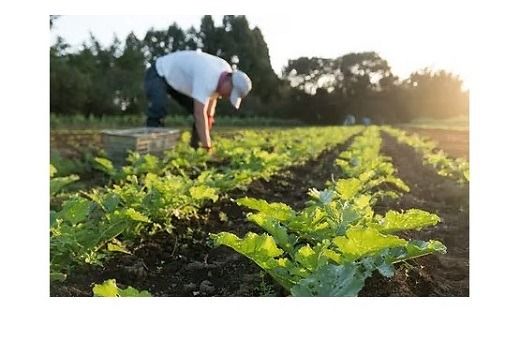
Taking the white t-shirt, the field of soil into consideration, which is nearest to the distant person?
the white t-shirt

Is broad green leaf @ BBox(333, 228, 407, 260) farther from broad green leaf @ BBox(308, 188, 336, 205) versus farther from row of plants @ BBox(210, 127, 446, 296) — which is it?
broad green leaf @ BBox(308, 188, 336, 205)

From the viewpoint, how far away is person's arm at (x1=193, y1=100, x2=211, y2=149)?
3566 millimetres

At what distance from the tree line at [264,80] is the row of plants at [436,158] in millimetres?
318

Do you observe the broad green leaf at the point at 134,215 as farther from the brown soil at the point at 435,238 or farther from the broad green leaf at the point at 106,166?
the broad green leaf at the point at 106,166

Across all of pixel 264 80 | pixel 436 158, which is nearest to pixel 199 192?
pixel 264 80

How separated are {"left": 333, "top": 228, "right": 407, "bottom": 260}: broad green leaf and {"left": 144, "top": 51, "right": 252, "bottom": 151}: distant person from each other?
1128 millimetres

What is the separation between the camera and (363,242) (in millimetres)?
2041

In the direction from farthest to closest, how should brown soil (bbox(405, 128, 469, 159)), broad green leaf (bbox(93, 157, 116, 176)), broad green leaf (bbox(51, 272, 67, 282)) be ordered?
broad green leaf (bbox(93, 157, 116, 176))
brown soil (bbox(405, 128, 469, 159))
broad green leaf (bbox(51, 272, 67, 282))

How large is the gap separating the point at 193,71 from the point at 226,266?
4.17 ft

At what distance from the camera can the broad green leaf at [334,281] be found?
2.03 metres
